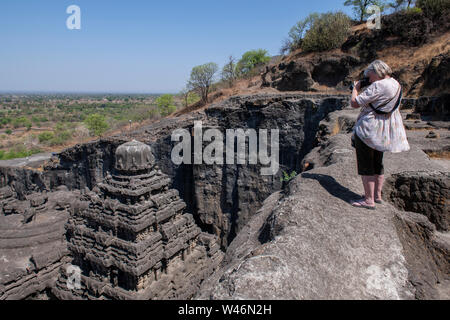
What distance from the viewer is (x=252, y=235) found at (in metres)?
2.45

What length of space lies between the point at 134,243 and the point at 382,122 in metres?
7.35

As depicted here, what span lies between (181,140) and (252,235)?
36.0 feet

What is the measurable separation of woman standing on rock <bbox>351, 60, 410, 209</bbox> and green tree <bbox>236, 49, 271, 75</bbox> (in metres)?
31.2

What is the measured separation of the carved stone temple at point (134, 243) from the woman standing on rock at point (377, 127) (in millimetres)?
6906

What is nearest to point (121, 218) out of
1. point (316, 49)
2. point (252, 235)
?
point (252, 235)

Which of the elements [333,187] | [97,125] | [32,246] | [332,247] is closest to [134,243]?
[32,246]

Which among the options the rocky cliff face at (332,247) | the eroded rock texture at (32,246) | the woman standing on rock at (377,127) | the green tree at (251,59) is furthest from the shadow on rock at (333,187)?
the green tree at (251,59)

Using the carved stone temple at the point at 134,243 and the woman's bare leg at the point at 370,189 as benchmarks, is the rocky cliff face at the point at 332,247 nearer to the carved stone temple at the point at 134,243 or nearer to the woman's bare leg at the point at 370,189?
the woman's bare leg at the point at 370,189

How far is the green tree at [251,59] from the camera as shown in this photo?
32.5m

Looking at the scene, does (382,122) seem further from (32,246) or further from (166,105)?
(166,105)

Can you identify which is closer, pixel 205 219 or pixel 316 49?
pixel 205 219

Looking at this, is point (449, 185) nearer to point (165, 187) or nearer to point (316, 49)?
point (165, 187)

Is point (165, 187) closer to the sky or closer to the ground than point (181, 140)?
closer to the ground
